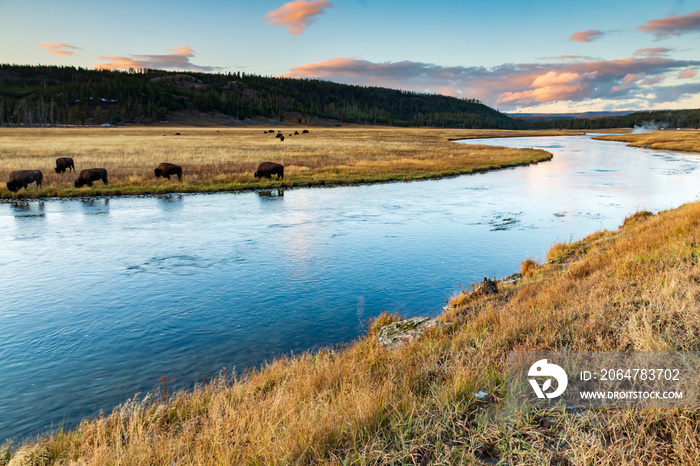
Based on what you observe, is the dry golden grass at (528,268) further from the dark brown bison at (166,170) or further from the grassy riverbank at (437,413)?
the dark brown bison at (166,170)

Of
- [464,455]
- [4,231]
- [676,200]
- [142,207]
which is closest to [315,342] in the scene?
[464,455]

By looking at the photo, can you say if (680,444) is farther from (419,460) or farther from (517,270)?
(517,270)

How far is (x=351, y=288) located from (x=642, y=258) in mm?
7122

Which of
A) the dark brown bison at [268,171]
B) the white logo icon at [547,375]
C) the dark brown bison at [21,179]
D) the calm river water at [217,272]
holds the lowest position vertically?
the calm river water at [217,272]

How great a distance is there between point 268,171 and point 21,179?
15.5 metres

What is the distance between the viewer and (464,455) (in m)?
3.50

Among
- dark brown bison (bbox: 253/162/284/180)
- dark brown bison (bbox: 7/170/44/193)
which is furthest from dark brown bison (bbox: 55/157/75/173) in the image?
dark brown bison (bbox: 253/162/284/180)

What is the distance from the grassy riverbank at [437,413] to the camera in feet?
11.7

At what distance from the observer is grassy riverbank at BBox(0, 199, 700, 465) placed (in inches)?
140

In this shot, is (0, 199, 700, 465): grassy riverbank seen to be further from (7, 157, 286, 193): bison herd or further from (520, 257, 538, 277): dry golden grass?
(7, 157, 286, 193): bison herd

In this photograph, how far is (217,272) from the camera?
43.3 feet

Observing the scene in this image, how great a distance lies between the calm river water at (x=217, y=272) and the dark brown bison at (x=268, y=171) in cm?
493

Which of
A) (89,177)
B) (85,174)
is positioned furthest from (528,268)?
(85,174)

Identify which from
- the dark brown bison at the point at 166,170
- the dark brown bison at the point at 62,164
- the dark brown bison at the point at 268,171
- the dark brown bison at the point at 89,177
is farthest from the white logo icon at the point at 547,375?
the dark brown bison at the point at 62,164
